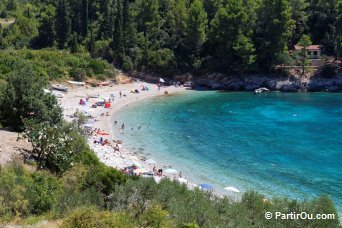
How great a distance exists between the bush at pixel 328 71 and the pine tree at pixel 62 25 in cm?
4854

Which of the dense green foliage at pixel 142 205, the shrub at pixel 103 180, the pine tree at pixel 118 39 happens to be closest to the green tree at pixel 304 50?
the pine tree at pixel 118 39

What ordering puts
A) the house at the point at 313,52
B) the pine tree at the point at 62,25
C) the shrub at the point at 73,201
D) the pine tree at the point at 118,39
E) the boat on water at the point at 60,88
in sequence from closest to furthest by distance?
1. the shrub at the point at 73,201
2. the boat on water at the point at 60,88
3. the pine tree at the point at 118,39
4. the house at the point at 313,52
5. the pine tree at the point at 62,25

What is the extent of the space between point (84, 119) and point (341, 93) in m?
46.0

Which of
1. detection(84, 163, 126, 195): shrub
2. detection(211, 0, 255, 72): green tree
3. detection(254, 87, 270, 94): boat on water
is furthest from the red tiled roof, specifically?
detection(84, 163, 126, 195): shrub

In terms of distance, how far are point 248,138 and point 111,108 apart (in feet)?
70.2

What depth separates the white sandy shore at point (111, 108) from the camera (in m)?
38.4

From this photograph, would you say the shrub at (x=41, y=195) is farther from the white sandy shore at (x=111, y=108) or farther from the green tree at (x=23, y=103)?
the white sandy shore at (x=111, y=108)

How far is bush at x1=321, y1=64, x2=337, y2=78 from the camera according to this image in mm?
75562

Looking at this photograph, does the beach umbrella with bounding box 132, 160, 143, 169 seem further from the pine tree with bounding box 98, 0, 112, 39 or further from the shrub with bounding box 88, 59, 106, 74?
the pine tree with bounding box 98, 0, 112, 39

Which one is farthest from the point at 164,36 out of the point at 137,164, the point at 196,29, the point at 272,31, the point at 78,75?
the point at 137,164

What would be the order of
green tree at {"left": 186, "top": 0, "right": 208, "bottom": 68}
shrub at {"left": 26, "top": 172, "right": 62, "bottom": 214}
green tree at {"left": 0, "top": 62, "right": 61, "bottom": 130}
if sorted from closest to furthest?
1. shrub at {"left": 26, "top": 172, "right": 62, "bottom": 214}
2. green tree at {"left": 0, "top": 62, "right": 61, "bottom": 130}
3. green tree at {"left": 186, "top": 0, "right": 208, "bottom": 68}

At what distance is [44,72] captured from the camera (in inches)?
2527

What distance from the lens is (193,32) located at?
78.2m

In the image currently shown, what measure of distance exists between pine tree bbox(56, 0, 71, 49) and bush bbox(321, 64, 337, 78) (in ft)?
→ 159
